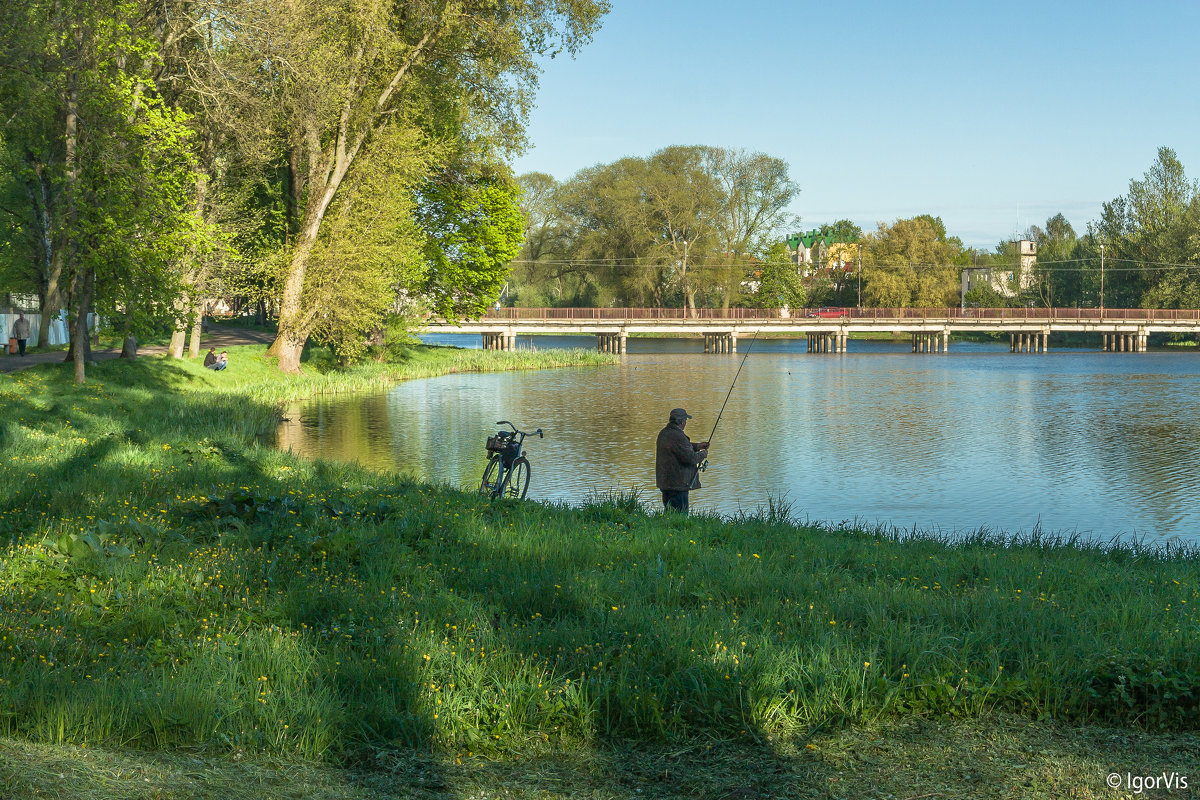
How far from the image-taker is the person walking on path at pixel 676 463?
12984 millimetres

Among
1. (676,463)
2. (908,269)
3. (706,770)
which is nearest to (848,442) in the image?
(676,463)

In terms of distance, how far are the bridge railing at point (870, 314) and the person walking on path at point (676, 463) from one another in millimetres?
62118

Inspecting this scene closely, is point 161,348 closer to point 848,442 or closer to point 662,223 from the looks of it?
point 848,442

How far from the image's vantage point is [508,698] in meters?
5.58

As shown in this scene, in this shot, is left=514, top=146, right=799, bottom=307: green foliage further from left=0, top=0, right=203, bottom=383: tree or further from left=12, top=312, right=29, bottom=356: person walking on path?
left=0, top=0, right=203, bottom=383: tree

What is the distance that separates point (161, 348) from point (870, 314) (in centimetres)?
6410

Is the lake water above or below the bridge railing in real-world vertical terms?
below

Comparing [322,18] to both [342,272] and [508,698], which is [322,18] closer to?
[342,272]

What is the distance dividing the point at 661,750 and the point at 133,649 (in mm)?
3361

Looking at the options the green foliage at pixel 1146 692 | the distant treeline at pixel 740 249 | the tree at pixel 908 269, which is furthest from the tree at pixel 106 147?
the tree at pixel 908 269

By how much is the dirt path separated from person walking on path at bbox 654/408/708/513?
772 inches

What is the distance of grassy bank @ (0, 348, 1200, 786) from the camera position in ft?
17.7

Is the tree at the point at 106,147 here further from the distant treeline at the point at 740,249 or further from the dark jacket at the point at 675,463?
the distant treeline at the point at 740,249

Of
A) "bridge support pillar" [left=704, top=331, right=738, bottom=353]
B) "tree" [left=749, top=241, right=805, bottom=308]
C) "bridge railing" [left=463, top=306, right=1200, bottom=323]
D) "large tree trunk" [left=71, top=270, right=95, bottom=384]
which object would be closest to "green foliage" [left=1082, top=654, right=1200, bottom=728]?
"large tree trunk" [left=71, top=270, right=95, bottom=384]
